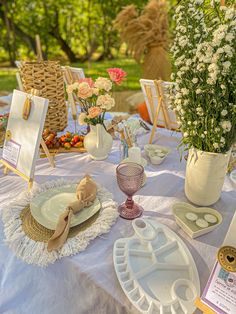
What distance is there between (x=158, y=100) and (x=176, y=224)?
2.46ft

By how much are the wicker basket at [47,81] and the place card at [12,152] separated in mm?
375

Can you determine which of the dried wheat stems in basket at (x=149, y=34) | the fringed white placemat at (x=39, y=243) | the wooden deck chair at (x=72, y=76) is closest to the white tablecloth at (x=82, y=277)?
the fringed white placemat at (x=39, y=243)

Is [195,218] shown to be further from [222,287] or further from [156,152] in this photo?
[156,152]

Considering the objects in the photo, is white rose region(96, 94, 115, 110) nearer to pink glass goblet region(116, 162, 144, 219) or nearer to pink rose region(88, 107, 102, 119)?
pink rose region(88, 107, 102, 119)

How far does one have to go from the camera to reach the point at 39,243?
0.78 metres

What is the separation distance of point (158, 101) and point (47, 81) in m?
0.61

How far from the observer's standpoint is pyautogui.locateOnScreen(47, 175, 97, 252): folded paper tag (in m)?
0.76

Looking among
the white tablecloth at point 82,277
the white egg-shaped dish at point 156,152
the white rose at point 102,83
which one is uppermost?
the white rose at point 102,83

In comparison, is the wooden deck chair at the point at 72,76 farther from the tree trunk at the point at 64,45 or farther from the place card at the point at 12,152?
the tree trunk at the point at 64,45

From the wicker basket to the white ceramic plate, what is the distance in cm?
64

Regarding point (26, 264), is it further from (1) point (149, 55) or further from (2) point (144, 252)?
(1) point (149, 55)

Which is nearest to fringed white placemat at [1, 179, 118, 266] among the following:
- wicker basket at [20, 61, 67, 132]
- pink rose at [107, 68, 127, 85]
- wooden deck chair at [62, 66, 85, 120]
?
pink rose at [107, 68, 127, 85]

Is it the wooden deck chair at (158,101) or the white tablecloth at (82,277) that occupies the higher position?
the wooden deck chair at (158,101)

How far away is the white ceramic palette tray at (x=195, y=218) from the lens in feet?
2.66
